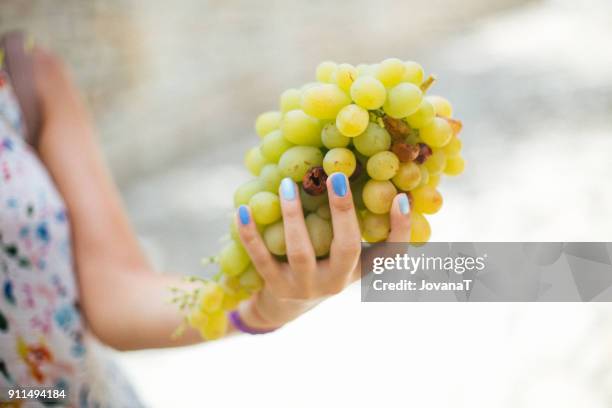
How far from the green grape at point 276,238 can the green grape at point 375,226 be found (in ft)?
0.25

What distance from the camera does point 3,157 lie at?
0.89 meters

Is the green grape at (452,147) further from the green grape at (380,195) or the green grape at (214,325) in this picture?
the green grape at (214,325)

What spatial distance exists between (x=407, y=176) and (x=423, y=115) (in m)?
0.06

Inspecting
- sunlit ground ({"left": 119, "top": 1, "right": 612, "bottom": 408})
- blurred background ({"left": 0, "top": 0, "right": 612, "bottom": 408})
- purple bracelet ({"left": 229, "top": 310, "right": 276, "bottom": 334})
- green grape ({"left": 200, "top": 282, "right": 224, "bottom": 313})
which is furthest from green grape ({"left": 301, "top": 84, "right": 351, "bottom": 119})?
blurred background ({"left": 0, "top": 0, "right": 612, "bottom": 408})

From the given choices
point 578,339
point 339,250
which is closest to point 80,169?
point 339,250

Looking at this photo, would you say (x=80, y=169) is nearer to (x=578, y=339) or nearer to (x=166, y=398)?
(x=166, y=398)

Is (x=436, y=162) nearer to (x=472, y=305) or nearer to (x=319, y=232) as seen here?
(x=319, y=232)

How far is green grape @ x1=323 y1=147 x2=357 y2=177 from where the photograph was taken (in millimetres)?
530

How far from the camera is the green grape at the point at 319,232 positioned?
0.57 meters

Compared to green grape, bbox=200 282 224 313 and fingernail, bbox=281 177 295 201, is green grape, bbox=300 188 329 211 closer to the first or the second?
fingernail, bbox=281 177 295 201

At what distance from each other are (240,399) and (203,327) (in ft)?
4.22

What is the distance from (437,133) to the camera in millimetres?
553

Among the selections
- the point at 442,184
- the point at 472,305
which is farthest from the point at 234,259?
the point at 442,184

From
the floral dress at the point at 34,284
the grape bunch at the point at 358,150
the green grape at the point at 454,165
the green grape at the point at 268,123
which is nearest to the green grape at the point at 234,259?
the grape bunch at the point at 358,150
